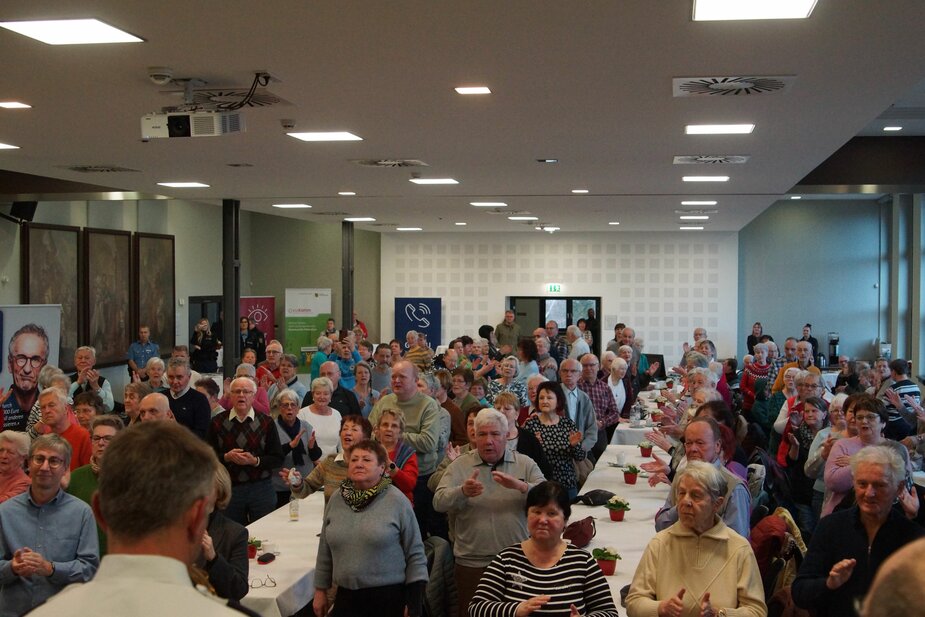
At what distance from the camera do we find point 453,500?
548 cm

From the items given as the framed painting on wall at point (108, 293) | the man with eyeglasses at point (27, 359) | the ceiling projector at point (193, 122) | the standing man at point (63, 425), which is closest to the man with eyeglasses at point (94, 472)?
the standing man at point (63, 425)

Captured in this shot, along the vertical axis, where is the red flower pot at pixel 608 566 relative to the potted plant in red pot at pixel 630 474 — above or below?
below

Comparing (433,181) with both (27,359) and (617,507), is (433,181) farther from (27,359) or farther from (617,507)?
(617,507)

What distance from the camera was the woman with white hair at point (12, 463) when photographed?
529 cm

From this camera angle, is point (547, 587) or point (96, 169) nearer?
point (547, 587)

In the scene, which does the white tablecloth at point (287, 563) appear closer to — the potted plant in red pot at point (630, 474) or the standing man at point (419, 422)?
the standing man at point (419, 422)

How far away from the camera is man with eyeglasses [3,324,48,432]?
1043cm

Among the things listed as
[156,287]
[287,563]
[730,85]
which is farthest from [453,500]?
[156,287]

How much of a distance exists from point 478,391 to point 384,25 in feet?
19.3

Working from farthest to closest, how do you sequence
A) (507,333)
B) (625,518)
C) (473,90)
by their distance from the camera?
(507,333)
(625,518)
(473,90)

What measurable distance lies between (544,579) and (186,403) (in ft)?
17.0

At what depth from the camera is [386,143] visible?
9.08 metres

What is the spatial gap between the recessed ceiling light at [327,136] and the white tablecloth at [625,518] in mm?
3745

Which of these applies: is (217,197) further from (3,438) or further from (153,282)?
(3,438)
